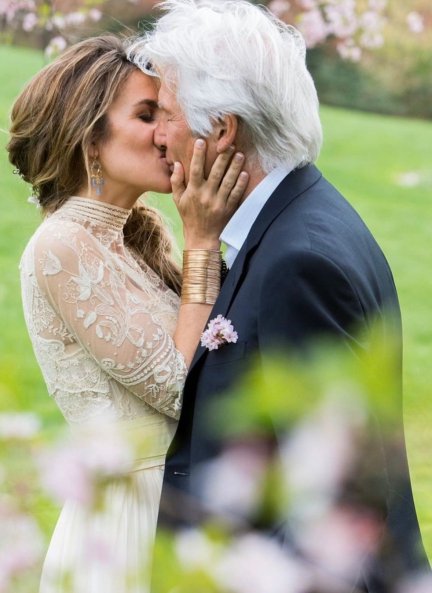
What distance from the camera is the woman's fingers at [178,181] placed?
3055 millimetres

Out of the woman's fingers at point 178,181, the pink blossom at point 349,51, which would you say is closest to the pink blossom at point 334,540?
the woman's fingers at point 178,181

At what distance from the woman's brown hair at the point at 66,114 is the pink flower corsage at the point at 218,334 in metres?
0.78

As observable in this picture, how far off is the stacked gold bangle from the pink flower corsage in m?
0.29

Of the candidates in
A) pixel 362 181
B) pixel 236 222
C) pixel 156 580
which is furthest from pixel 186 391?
pixel 362 181

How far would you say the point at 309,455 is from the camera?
114 cm

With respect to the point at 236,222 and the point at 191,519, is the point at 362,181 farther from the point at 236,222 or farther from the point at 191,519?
the point at 191,519

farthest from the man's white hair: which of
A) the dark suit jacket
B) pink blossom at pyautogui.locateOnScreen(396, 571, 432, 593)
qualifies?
pink blossom at pyautogui.locateOnScreen(396, 571, 432, 593)

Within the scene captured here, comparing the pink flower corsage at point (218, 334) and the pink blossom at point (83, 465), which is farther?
the pink flower corsage at point (218, 334)

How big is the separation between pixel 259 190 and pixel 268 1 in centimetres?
1225

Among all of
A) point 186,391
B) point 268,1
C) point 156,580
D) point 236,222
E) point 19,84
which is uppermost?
point 156,580

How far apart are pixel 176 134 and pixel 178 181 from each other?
0.43 feet

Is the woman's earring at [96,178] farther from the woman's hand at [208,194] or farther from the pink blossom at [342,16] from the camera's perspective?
the pink blossom at [342,16]

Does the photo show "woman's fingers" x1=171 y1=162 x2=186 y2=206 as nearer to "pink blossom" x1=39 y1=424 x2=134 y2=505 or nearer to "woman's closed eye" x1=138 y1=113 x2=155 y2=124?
"woman's closed eye" x1=138 y1=113 x2=155 y2=124

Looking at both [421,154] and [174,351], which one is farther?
[421,154]
